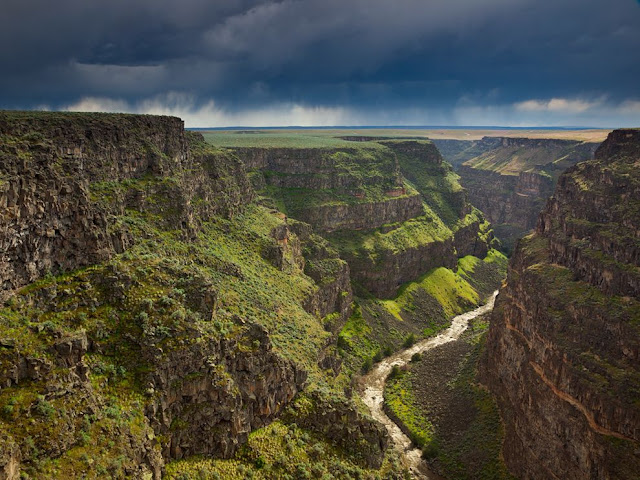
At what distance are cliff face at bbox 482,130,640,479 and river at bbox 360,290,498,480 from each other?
17.0 m

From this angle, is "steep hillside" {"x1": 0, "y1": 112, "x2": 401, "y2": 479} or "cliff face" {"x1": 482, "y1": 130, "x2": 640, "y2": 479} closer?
"steep hillside" {"x1": 0, "y1": 112, "x2": 401, "y2": 479}

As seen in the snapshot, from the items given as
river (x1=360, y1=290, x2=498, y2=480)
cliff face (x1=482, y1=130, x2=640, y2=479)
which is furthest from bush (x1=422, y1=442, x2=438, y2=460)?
cliff face (x1=482, y1=130, x2=640, y2=479)

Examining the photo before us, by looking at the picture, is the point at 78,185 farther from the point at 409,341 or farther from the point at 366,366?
the point at 409,341

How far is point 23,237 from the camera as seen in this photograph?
46.8m

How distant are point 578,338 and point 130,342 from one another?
7310 cm

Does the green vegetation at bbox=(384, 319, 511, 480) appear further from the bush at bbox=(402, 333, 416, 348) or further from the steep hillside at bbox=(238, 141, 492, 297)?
the steep hillside at bbox=(238, 141, 492, 297)

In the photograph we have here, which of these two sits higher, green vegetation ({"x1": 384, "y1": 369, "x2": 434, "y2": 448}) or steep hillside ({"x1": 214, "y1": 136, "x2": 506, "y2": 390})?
steep hillside ({"x1": 214, "y1": 136, "x2": 506, "y2": 390})

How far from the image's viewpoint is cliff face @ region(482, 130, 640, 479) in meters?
73.8

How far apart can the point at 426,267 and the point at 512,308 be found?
82304 mm

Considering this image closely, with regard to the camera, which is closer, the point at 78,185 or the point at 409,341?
the point at 78,185

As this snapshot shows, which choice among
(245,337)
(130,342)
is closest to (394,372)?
(245,337)

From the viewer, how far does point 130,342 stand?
51.1 m

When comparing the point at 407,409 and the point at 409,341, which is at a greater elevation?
the point at 409,341

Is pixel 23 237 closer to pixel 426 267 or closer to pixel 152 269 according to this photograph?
pixel 152 269
